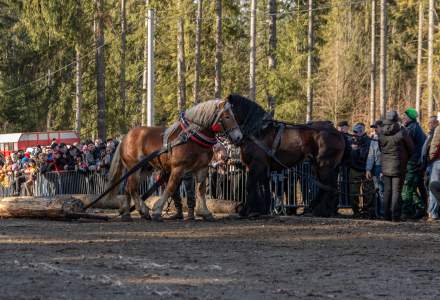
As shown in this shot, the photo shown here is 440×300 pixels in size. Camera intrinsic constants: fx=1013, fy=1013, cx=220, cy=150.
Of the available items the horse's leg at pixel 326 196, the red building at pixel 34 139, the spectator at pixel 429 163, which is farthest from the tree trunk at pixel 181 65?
the spectator at pixel 429 163

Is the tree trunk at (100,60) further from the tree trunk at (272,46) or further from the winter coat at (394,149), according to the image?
the winter coat at (394,149)

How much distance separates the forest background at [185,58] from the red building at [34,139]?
3.15ft

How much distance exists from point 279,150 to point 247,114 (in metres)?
0.98

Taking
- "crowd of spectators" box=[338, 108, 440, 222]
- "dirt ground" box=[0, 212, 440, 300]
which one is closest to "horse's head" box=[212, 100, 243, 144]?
"dirt ground" box=[0, 212, 440, 300]

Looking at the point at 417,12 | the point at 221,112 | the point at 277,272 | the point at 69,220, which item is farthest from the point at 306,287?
the point at 417,12

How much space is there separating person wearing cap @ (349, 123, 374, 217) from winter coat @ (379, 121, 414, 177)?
1.55 metres

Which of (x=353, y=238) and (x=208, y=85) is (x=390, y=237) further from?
(x=208, y=85)

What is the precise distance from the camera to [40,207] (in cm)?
1945

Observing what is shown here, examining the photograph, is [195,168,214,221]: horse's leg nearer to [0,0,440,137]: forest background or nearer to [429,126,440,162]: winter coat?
[429,126,440,162]: winter coat

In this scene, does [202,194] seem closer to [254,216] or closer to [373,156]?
[254,216]

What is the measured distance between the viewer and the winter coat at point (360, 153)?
19.8 m

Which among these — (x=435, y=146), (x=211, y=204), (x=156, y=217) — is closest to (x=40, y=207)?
(x=156, y=217)

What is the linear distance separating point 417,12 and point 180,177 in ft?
133

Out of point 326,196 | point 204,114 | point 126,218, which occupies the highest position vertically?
point 204,114
